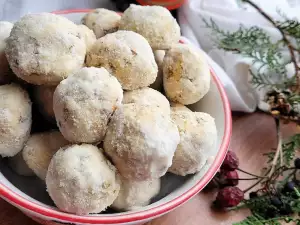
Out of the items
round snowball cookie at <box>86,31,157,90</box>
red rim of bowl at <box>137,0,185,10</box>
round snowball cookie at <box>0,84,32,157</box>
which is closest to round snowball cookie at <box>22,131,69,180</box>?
round snowball cookie at <box>0,84,32,157</box>

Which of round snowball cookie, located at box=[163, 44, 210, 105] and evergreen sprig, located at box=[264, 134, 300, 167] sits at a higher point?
round snowball cookie, located at box=[163, 44, 210, 105]

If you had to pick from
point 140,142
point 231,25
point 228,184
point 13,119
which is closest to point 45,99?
point 13,119

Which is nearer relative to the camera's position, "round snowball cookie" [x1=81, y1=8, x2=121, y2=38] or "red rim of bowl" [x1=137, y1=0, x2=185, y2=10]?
"round snowball cookie" [x1=81, y1=8, x2=121, y2=38]

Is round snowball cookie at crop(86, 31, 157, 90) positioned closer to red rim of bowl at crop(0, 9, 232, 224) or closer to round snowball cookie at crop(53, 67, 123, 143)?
round snowball cookie at crop(53, 67, 123, 143)

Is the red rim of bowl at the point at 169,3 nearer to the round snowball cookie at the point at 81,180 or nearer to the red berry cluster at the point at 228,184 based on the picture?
the red berry cluster at the point at 228,184

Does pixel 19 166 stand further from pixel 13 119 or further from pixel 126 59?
pixel 126 59

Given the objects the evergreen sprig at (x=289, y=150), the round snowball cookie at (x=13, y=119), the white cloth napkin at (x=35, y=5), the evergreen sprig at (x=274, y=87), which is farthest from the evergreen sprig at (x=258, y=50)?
the round snowball cookie at (x=13, y=119)

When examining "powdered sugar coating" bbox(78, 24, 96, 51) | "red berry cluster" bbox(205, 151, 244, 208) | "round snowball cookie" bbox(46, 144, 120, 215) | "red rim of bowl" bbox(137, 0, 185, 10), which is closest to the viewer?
"round snowball cookie" bbox(46, 144, 120, 215)
